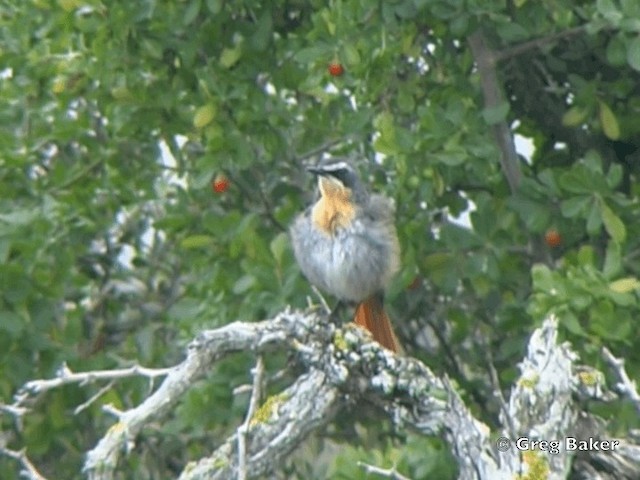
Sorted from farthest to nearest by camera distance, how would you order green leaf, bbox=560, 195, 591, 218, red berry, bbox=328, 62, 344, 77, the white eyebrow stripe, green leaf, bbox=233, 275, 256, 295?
the white eyebrow stripe → green leaf, bbox=233, 275, 256, 295 → red berry, bbox=328, 62, 344, 77 → green leaf, bbox=560, 195, 591, 218

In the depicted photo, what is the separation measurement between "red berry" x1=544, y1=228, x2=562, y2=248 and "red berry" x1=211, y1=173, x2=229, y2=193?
47.5 inches

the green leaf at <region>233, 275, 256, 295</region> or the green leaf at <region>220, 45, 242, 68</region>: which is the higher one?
the green leaf at <region>220, 45, 242, 68</region>

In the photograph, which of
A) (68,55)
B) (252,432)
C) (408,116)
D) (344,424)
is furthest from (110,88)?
(252,432)

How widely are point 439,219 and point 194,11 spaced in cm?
116

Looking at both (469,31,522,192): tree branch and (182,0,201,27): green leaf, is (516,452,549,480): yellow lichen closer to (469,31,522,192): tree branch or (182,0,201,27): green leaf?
(469,31,522,192): tree branch

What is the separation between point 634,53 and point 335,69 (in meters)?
1.10

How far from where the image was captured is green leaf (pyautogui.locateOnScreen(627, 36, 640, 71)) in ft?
19.4

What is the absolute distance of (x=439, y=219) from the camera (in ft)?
22.8

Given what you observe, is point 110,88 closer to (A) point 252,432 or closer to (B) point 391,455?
(B) point 391,455

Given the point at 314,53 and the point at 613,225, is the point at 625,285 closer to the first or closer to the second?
the point at 613,225

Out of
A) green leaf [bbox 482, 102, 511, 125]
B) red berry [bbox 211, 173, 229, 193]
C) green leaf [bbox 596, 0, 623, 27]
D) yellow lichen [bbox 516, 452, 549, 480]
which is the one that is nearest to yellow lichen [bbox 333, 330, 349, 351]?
yellow lichen [bbox 516, 452, 549, 480]

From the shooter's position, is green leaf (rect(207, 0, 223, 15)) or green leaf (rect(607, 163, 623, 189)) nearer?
green leaf (rect(607, 163, 623, 189))

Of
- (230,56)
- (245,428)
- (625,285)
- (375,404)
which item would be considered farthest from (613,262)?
(245,428)

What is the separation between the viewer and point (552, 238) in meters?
6.51
